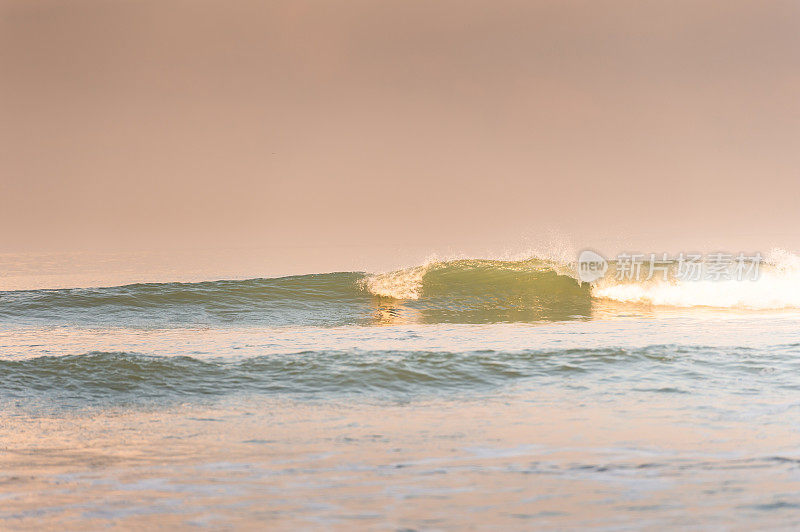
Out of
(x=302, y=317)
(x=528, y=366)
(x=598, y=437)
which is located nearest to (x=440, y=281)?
(x=302, y=317)

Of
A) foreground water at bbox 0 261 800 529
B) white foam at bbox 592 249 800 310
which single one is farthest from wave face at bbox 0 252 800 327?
foreground water at bbox 0 261 800 529

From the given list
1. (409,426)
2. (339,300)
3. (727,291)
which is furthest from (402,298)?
(409,426)

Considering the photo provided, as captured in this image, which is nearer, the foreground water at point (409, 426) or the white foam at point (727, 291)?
the foreground water at point (409, 426)

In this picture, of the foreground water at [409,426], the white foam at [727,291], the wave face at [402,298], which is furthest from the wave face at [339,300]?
the foreground water at [409,426]

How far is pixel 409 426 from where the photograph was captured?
6.02m

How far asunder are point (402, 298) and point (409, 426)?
497 inches

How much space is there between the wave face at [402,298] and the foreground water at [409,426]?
2.13m

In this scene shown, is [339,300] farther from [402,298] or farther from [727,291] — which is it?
[727,291]

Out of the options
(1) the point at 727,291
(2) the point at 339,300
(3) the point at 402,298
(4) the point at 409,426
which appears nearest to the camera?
(4) the point at 409,426

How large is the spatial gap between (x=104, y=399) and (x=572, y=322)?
8618 mm

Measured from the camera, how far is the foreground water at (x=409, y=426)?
13.2 ft

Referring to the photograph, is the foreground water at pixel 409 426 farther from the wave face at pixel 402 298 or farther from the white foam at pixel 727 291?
the white foam at pixel 727 291

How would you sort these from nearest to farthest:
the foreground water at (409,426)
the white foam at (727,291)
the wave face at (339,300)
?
the foreground water at (409,426) < the wave face at (339,300) < the white foam at (727,291)

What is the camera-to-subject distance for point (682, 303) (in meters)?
17.0
